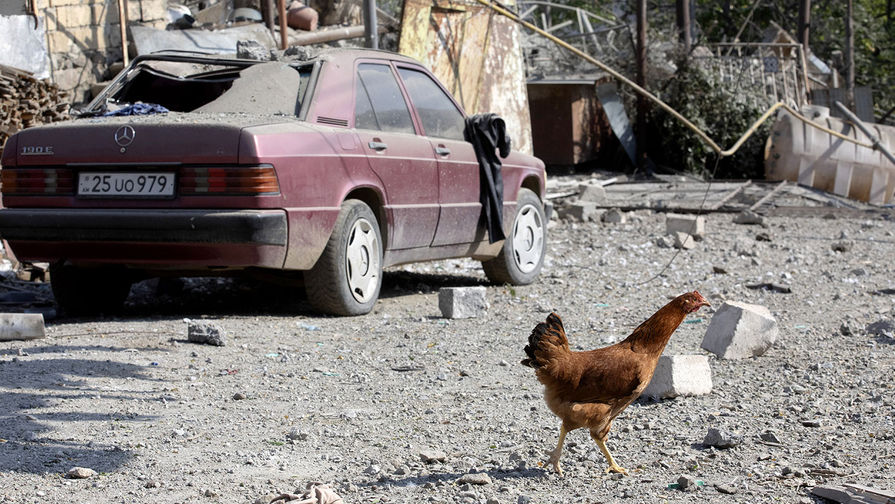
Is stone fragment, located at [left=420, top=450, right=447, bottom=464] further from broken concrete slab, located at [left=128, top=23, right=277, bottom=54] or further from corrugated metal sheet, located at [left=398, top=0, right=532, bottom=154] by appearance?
broken concrete slab, located at [left=128, top=23, right=277, bottom=54]

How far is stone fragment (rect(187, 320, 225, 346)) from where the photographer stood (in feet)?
18.3

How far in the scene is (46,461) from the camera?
3586mm

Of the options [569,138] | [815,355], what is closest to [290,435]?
[815,355]

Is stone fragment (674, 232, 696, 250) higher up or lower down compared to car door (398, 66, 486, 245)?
lower down

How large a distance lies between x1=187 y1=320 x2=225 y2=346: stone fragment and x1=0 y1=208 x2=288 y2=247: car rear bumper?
0.47m

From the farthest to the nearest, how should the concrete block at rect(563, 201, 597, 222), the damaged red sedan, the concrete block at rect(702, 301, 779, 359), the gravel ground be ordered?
1. the concrete block at rect(563, 201, 597, 222)
2. the damaged red sedan
3. the concrete block at rect(702, 301, 779, 359)
4. the gravel ground

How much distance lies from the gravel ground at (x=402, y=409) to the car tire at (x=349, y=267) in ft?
0.52

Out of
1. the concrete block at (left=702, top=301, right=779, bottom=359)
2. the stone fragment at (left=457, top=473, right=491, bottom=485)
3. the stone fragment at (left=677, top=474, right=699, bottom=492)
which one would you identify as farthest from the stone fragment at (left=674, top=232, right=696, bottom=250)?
the stone fragment at (left=457, top=473, right=491, bottom=485)

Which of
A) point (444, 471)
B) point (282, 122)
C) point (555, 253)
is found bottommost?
point (555, 253)

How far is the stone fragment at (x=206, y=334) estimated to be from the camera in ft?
18.3

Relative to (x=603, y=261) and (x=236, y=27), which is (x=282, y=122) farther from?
(x=236, y=27)

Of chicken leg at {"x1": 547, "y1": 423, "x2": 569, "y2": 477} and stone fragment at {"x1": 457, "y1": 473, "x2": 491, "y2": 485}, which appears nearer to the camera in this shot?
stone fragment at {"x1": 457, "y1": 473, "x2": 491, "y2": 485}

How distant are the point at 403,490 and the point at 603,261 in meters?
6.49

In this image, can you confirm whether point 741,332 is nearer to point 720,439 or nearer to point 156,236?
point 720,439
